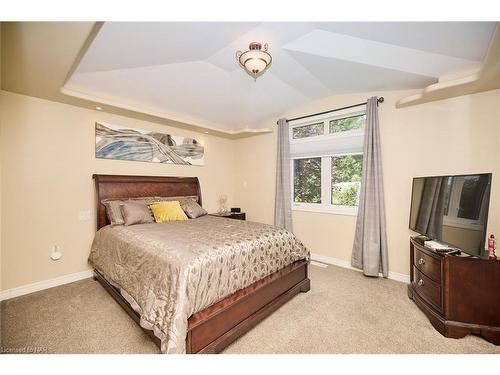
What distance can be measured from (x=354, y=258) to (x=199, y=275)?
8.57 ft

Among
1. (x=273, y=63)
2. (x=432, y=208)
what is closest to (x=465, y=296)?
(x=432, y=208)

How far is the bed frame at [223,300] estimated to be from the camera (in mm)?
1620

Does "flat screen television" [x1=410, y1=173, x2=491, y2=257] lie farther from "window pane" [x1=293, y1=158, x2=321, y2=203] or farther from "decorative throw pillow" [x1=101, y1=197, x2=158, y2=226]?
"decorative throw pillow" [x1=101, y1=197, x2=158, y2=226]

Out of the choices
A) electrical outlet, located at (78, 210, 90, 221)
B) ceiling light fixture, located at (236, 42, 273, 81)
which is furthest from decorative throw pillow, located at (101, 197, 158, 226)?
ceiling light fixture, located at (236, 42, 273, 81)

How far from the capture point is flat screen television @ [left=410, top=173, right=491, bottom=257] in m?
1.76

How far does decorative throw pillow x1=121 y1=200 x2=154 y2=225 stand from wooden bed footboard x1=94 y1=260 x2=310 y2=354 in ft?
2.46

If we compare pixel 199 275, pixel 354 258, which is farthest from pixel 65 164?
pixel 354 258

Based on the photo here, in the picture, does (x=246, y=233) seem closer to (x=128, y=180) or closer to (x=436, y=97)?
(x=128, y=180)

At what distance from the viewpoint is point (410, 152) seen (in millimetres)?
2936

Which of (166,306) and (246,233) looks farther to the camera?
(246,233)

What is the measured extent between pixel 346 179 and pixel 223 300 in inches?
107

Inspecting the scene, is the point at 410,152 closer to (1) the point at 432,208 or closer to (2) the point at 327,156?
(1) the point at 432,208

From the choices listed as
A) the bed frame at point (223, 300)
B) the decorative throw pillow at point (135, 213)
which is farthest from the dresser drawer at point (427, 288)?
the decorative throw pillow at point (135, 213)
